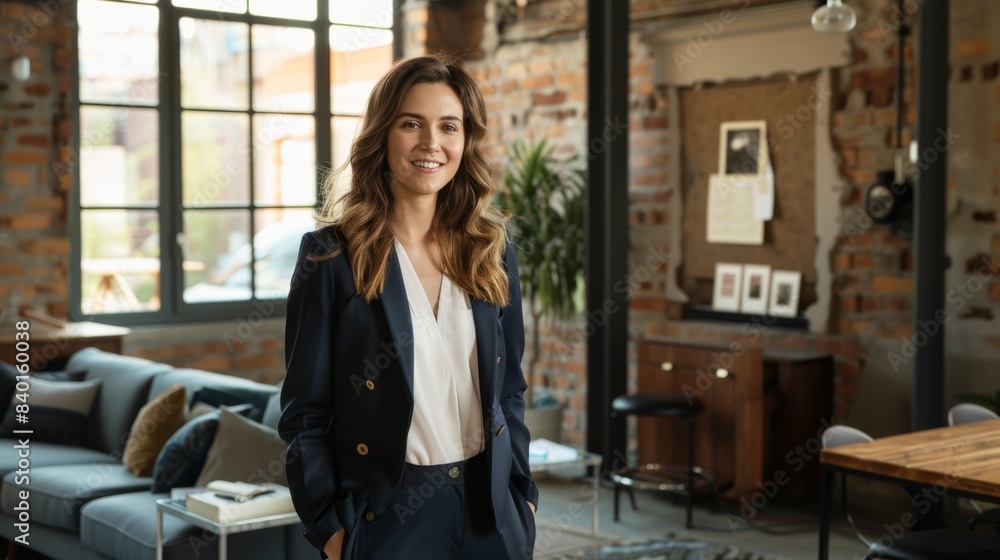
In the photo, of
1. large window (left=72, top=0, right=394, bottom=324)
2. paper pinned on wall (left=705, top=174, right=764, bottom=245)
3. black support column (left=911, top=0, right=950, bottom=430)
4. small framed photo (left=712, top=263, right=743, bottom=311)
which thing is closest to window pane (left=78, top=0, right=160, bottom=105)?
large window (left=72, top=0, right=394, bottom=324)

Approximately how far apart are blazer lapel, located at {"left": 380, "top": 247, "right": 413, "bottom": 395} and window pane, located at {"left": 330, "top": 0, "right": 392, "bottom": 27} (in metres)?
6.01

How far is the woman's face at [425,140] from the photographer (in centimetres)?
204

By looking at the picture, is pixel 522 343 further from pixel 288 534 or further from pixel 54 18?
pixel 54 18

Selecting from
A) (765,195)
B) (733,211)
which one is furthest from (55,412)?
(765,195)

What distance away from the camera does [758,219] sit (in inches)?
244

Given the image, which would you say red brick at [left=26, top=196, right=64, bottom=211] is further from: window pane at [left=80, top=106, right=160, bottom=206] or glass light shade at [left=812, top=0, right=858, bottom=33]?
glass light shade at [left=812, top=0, right=858, bottom=33]

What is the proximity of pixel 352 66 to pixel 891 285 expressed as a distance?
3.93 m

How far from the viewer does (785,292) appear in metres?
6.04

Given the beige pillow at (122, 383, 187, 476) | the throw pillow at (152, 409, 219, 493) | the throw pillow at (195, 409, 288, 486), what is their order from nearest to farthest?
the throw pillow at (195, 409, 288, 486)
the throw pillow at (152, 409, 219, 493)
the beige pillow at (122, 383, 187, 476)

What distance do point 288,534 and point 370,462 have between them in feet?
7.26

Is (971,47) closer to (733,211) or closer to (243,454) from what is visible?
(733,211)

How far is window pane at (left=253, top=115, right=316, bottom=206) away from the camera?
7.46 metres

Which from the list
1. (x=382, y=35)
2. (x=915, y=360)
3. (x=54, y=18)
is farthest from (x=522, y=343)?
(x=382, y=35)

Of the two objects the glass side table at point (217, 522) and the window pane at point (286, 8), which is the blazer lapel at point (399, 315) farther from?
the window pane at point (286, 8)
